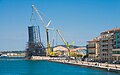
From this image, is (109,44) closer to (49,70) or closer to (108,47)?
(108,47)

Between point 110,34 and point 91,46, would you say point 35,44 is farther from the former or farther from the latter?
point 110,34

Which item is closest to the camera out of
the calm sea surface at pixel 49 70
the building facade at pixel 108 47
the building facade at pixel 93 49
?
the calm sea surface at pixel 49 70

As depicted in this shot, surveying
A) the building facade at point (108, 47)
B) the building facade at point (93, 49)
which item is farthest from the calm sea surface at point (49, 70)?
the building facade at point (93, 49)

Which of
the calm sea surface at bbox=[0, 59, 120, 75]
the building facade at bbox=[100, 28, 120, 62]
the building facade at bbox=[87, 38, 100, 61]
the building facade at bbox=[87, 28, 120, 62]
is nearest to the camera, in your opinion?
the calm sea surface at bbox=[0, 59, 120, 75]

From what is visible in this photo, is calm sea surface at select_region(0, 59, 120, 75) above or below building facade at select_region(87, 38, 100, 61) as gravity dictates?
below

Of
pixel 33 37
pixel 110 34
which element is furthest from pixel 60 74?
pixel 33 37

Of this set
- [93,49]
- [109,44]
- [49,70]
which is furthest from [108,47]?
[49,70]

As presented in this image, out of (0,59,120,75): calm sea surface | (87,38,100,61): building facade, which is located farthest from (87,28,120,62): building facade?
(0,59,120,75): calm sea surface

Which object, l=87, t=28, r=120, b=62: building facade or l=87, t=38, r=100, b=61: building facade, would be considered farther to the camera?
l=87, t=38, r=100, b=61: building facade

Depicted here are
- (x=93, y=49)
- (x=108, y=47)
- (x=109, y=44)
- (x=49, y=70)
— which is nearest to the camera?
(x=49, y=70)

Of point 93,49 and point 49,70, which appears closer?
point 49,70

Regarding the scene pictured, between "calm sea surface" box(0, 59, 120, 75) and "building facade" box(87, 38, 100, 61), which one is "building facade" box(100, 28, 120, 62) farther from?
"calm sea surface" box(0, 59, 120, 75)

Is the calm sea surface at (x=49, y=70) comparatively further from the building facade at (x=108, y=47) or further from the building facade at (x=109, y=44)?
the building facade at (x=109, y=44)

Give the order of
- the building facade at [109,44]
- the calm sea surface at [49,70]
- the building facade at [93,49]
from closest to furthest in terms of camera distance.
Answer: the calm sea surface at [49,70]
the building facade at [109,44]
the building facade at [93,49]
